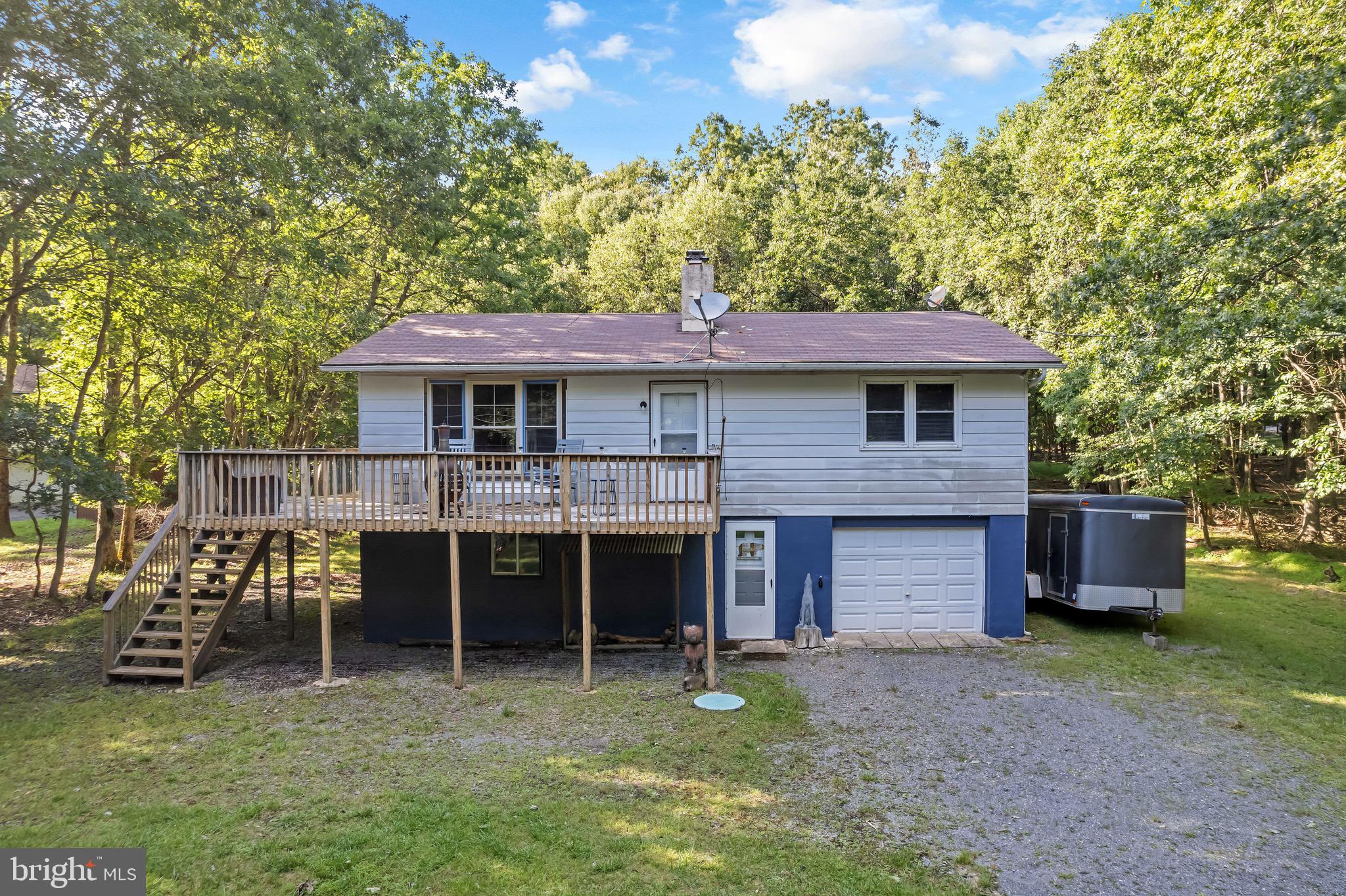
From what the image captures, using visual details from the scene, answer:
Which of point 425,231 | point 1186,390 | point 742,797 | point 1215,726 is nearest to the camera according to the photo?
point 742,797

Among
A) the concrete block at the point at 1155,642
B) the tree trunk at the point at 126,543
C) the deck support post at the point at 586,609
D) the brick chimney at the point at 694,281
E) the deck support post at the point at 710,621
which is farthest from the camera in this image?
the tree trunk at the point at 126,543

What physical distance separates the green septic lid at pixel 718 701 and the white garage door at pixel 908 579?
11.0 feet

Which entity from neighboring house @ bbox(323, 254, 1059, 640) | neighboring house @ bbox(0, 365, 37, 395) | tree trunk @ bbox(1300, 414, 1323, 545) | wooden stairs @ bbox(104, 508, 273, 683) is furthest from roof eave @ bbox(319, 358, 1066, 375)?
neighboring house @ bbox(0, 365, 37, 395)

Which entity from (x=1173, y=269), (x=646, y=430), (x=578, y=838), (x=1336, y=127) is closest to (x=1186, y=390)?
(x=1173, y=269)

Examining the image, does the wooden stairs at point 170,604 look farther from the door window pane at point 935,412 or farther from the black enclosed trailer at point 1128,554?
the black enclosed trailer at point 1128,554

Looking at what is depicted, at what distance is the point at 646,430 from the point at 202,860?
7.48 m

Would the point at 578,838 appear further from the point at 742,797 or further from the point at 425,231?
the point at 425,231

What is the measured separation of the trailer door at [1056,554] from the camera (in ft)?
38.4

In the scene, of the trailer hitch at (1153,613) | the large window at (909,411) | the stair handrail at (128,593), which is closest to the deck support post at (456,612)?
the stair handrail at (128,593)

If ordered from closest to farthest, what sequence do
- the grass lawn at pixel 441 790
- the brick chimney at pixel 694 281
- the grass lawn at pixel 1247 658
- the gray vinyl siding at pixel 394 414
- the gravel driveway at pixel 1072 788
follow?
1. the grass lawn at pixel 441 790
2. the gravel driveway at pixel 1072 788
3. the grass lawn at pixel 1247 658
4. the gray vinyl siding at pixel 394 414
5. the brick chimney at pixel 694 281

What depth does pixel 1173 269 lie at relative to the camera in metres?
10.6

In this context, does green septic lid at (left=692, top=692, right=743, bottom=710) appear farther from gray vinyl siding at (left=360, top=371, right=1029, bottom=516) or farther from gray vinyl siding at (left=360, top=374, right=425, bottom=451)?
gray vinyl siding at (left=360, top=374, right=425, bottom=451)

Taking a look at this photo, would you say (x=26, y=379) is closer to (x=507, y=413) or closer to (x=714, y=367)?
(x=507, y=413)

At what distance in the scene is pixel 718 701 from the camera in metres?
8.45
